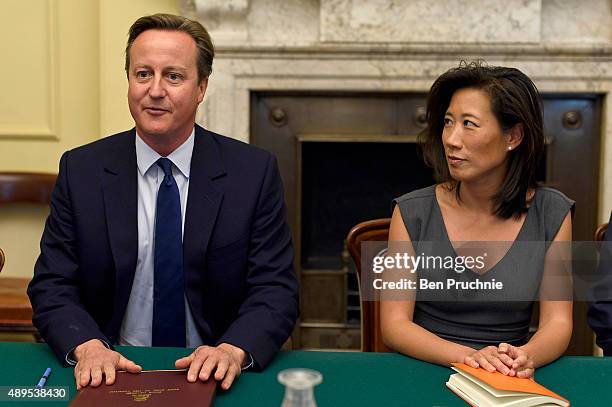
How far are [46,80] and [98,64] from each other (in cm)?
24

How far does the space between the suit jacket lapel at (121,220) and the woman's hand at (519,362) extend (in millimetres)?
883

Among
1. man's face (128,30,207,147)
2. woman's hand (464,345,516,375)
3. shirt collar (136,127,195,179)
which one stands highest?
man's face (128,30,207,147)

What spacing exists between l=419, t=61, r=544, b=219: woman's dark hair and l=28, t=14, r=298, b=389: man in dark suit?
1.76 feet

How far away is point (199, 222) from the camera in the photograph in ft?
6.21

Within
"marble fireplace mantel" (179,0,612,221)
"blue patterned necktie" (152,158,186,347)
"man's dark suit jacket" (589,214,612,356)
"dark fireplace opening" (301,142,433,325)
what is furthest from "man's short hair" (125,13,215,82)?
"dark fireplace opening" (301,142,433,325)

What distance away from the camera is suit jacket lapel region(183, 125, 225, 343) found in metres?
1.88

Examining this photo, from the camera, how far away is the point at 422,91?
11.2 ft

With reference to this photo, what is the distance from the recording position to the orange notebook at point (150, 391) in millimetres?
1265

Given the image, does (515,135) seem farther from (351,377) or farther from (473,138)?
(351,377)

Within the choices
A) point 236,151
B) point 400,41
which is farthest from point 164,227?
point 400,41

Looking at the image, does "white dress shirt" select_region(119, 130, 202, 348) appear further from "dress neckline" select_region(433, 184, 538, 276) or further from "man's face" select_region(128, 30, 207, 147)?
"dress neckline" select_region(433, 184, 538, 276)
